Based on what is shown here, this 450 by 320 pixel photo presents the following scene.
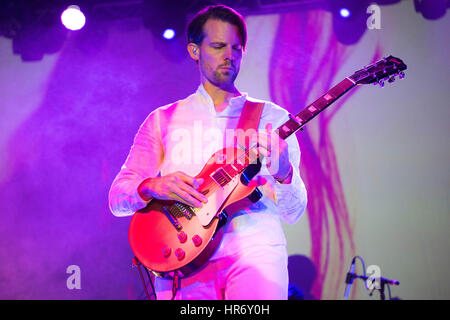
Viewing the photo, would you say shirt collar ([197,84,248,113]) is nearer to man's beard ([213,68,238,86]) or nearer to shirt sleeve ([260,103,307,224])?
man's beard ([213,68,238,86])

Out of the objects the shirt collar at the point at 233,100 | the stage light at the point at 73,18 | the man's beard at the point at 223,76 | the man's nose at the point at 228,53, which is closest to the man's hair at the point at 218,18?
the man's nose at the point at 228,53

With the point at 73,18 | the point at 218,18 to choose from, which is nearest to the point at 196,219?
the point at 218,18

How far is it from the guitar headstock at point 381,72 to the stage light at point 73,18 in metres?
2.64

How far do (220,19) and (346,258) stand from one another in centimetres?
217

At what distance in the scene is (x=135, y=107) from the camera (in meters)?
3.86

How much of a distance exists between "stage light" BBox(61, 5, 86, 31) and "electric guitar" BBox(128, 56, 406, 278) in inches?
91.8

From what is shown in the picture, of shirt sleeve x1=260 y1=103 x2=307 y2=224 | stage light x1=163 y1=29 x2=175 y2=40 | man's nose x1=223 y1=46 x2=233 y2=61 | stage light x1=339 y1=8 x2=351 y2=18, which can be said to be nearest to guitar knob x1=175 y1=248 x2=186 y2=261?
shirt sleeve x1=260 y1=103 x2=307 y2=224

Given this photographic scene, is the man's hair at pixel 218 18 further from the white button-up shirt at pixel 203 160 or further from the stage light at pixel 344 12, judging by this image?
the stage light at pixel 344 12

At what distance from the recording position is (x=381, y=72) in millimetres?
2537

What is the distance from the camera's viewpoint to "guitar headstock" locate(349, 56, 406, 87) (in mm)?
2514

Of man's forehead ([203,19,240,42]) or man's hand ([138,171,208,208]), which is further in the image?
man's forehead ([203,19,240,42])

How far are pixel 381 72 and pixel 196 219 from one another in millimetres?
1411

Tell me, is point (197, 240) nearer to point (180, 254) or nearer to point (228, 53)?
point (180, 254)
